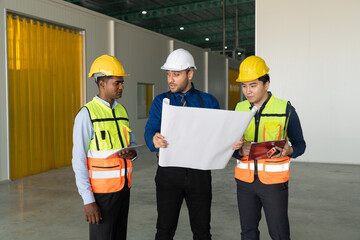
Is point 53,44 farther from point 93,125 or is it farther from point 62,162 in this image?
point 93,125

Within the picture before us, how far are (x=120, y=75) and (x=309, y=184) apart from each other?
5.09 metres

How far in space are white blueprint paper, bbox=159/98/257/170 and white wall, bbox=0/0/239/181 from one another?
5.48 metres

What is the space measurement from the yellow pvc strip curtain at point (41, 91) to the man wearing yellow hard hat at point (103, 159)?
516 centimetres

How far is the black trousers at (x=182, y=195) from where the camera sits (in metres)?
2.58

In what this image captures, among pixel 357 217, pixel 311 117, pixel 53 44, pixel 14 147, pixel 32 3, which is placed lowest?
pixel 357 217

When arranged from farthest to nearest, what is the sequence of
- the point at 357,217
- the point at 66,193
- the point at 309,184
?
the point at 309,184 → the point at 66,193 → the point at 357,217

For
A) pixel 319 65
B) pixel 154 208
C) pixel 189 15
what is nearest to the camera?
pixel 154 208

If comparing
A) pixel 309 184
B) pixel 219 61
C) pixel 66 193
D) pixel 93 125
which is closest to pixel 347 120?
pixel 309 184

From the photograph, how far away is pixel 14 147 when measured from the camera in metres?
6.99

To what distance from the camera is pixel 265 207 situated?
2508mm

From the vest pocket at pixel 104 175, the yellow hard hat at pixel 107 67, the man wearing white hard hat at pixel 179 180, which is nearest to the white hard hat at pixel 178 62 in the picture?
the man wearing white hard hat at pixel 179 180

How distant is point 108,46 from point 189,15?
8792 mm

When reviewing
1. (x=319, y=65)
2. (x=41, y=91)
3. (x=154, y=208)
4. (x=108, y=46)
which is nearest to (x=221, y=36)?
(x=108, y=46)

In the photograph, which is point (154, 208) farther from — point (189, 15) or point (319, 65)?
point (189, 15)
